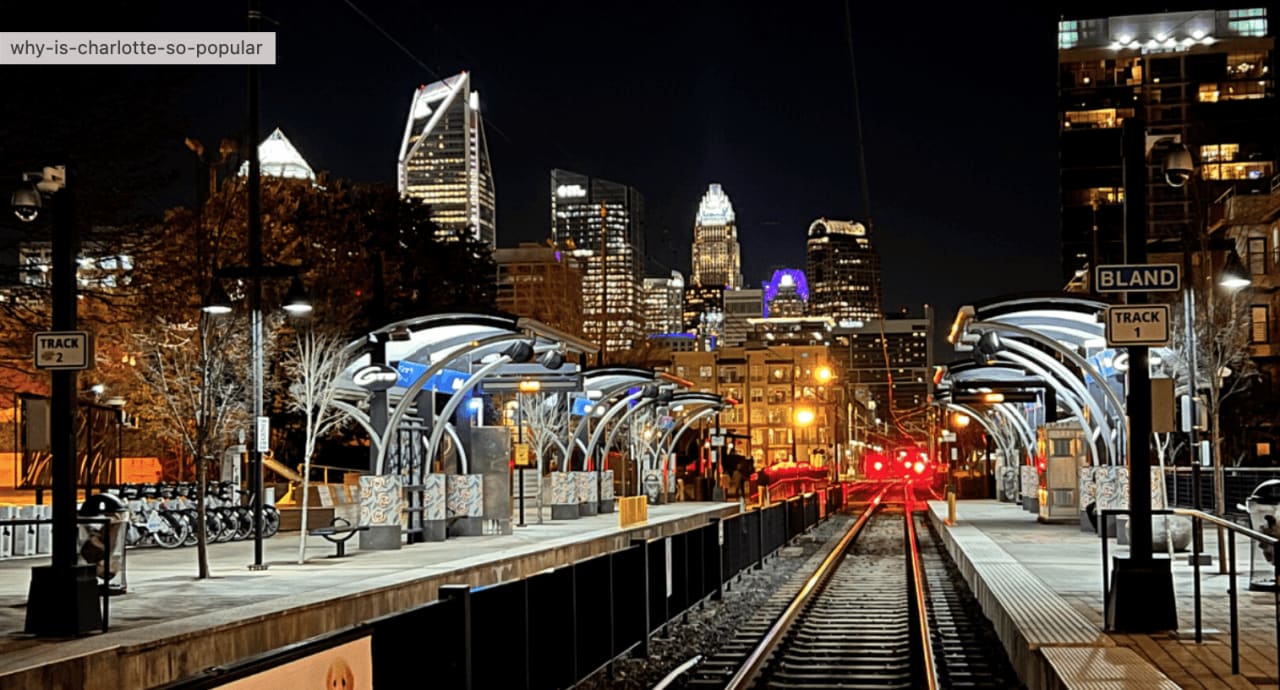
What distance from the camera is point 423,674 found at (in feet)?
31.4

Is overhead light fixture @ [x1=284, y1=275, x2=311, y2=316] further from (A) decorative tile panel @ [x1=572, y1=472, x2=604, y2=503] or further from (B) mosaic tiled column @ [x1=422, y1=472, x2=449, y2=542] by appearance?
(A) decorative tile panel @ [x1=572, y1=472, x2=604, y2=503]

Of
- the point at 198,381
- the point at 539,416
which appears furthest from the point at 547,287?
the point at 198,381

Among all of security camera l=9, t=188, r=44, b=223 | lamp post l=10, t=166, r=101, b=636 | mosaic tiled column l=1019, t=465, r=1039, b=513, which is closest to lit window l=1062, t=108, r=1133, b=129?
mosaic tiled column l=1019, t=465, r=1039, b=513

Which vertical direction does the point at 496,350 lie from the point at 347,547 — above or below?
above

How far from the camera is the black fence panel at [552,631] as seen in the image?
12945 millimetres

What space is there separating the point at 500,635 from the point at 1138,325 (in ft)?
20.3

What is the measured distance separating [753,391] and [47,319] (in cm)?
13377

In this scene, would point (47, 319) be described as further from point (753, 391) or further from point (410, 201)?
point (753, 391)

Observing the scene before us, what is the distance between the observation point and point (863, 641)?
62.5 feet

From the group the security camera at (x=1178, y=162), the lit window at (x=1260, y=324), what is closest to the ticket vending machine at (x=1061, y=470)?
the security camera at (x=1178, y=162)

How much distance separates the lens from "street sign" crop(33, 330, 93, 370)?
15.8 meters

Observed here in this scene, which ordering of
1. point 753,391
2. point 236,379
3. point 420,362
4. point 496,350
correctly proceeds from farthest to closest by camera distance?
point 753,391, point 236,379, point 496,350, point 420,362

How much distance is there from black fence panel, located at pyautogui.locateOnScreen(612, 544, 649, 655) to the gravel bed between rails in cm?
28

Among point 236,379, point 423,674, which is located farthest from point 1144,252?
point 236,379
